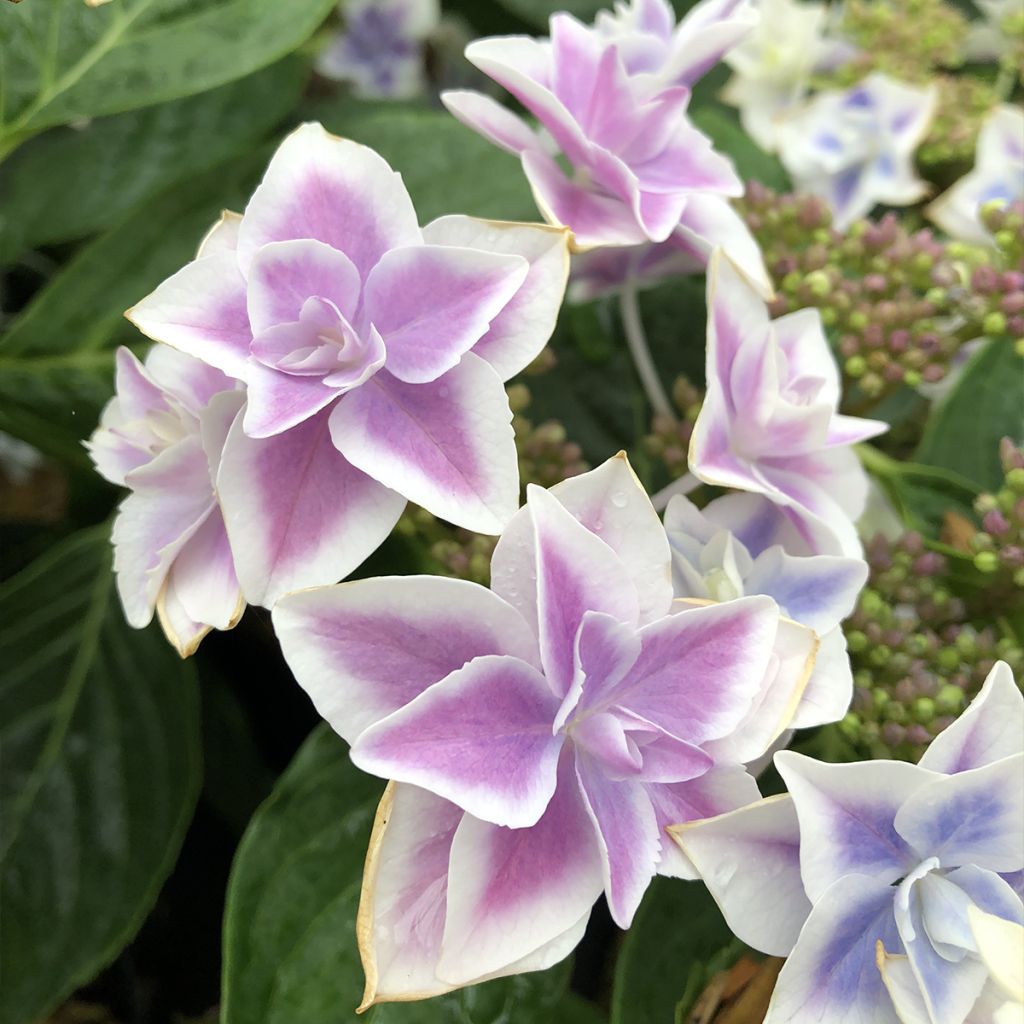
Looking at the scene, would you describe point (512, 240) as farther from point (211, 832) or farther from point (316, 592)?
point (211, 832)

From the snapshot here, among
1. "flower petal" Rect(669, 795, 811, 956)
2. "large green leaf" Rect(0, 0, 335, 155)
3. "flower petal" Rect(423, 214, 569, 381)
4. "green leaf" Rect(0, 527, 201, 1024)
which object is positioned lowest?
"green leaf" Rect(0, 527, 201, 1024)

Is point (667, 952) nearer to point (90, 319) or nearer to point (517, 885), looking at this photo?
point (517, 885)

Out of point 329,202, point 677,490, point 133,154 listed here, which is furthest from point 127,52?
point 677,490

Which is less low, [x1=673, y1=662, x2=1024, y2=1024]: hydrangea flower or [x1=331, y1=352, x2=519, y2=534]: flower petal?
[x1=331, y1=352, x2=519, y2=534]: flower petal

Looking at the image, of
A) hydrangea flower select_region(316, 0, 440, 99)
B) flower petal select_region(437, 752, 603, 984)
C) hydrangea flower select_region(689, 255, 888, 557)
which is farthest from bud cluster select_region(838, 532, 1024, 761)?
hydrangea flower select_region(316, 0, 440, 99)

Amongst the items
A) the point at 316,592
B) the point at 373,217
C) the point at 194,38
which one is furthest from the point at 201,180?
the point at 316,592

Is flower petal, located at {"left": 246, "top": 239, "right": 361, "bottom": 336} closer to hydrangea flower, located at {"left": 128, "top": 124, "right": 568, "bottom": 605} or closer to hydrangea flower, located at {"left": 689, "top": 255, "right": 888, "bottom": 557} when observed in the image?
hydrangea flower, located at {"left": 128, "top": 124, "right": 568, "bottom": 605}
